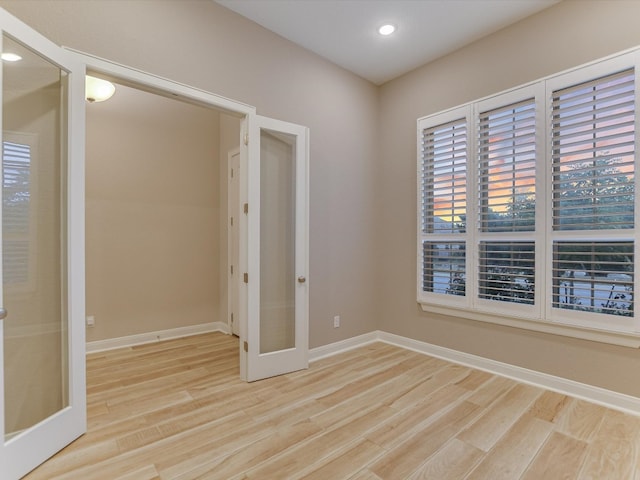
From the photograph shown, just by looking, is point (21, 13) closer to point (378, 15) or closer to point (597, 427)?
point (378, 15)

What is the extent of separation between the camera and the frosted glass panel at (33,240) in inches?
68.7

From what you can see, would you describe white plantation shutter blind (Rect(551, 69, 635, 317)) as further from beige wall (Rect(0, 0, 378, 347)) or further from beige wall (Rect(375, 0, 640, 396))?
beige wall (Rect(0, 0, 378, 347))

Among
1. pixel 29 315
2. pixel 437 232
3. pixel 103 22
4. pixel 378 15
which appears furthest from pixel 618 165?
pixel 29 315

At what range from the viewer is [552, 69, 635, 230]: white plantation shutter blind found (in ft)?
7.89

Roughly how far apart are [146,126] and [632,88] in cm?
494

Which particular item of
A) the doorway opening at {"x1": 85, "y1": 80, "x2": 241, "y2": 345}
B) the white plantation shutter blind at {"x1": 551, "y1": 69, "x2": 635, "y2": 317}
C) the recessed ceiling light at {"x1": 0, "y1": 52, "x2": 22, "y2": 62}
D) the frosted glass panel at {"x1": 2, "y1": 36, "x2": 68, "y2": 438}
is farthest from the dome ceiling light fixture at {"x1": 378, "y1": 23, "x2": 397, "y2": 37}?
the recessed ceiling light at {"x1": 0, "y1": 52, "x2": 22, "y2": 62}

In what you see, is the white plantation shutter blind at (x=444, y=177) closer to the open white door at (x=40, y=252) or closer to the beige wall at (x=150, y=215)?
the beige wall at (x=150, y=215)

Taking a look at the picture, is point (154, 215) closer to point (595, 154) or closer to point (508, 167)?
point (508, 167)

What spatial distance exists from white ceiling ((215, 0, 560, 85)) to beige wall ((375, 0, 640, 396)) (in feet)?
0.61

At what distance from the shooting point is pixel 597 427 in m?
2.20

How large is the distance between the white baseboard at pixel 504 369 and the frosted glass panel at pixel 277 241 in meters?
0.57

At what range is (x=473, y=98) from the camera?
3.28m

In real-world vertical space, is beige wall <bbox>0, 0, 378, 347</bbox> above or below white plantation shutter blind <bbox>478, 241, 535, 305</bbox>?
above

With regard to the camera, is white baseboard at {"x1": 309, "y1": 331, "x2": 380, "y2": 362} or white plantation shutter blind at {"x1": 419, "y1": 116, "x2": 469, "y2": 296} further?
white baseboard at {"x1": 309, "y1": 331, "x2": 380, "y2": 362}
